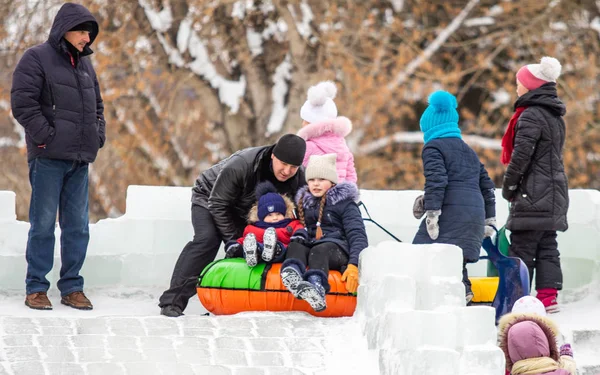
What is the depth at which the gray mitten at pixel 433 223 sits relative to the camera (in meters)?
8.22

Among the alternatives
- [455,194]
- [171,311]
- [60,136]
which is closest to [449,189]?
[455,194]

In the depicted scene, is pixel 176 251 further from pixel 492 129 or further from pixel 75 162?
pixel 492 129

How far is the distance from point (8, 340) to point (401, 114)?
574 inches

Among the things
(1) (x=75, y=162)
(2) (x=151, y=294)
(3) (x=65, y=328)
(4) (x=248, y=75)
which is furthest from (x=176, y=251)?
(4) (x=248, y=75)

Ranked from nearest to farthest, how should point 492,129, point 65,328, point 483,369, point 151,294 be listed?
1. point 483,369
2. point 65,328
3. point 151,294
4. point 492,129

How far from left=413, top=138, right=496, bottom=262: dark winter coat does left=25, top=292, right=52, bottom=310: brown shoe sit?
246 centimetres

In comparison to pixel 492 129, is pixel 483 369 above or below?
below

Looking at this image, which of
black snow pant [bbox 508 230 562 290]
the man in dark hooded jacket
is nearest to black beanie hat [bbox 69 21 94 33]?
the man in dark hooded jacket

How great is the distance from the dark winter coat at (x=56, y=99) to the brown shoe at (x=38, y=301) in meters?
0.90

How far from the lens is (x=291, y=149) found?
8.23 m

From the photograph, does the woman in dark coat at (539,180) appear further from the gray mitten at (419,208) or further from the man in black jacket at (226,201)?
the man in black jacket at (226,201)

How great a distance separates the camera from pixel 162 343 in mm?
7164

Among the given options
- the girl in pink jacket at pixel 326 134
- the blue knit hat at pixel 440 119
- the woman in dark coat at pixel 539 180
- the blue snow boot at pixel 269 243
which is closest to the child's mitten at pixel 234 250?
the blue snow boot at pixel 269 243

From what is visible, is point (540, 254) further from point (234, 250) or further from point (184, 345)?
point (184, 345)
